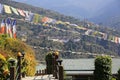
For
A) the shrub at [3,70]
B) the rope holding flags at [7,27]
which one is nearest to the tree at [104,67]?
the shrub at [3,70]

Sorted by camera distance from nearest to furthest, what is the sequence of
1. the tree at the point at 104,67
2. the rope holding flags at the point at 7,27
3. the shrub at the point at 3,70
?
the shrub at the point at 3,70 → the tree at the point at 104,67 → the rope holding flags at the point at 7,27

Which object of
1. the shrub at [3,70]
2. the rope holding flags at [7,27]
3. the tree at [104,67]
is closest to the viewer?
the shrub at [3,70]

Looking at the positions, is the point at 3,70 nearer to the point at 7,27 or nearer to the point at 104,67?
the point at 104,67

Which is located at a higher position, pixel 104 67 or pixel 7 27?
pixel 7 27

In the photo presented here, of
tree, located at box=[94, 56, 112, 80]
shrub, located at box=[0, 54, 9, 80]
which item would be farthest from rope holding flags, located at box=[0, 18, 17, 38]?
shrub, located at box=[0, 54, 9, 80]

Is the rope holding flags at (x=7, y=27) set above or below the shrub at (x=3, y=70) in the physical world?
above

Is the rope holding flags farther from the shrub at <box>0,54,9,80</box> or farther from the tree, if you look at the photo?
the shrub at <box>0,54,9,80</box>

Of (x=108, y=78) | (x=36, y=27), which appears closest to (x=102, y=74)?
(x=108, y=78)

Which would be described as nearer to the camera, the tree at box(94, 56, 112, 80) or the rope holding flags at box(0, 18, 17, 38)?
the tree at box(94, 56, 112, 80)

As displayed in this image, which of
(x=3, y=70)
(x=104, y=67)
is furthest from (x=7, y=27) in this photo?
(x=3, y=70)

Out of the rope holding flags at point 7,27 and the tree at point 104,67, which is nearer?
the tree at point 104,67

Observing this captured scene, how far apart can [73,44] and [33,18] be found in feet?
278

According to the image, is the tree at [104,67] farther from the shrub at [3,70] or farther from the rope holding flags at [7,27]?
the rope holding flags at [7,27]

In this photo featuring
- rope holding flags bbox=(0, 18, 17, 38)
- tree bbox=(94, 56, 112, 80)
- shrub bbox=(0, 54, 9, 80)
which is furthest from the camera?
rope holding flags bbox=(0, 18, 17, 38)
